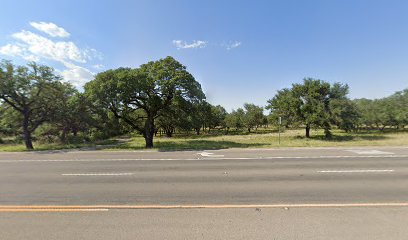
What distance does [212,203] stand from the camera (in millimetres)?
4992

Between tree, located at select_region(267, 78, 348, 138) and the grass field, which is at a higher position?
tree, located at select_region(267, 78, 348, 138)

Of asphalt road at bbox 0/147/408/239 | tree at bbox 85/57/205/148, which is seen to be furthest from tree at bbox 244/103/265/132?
asphalt road at bbox 0/147/408/239

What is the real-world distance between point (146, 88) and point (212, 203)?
1666cm

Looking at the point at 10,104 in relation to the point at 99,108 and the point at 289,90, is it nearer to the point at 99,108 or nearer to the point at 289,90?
the point at 99,108

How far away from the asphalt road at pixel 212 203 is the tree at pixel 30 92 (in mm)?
15316

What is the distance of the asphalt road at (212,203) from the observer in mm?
3684

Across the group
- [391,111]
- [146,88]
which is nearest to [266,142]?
[146,88]

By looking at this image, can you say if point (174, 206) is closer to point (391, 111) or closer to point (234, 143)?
point (234, 143)

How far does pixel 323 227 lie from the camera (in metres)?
3.73

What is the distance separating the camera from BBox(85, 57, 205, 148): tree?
18203 millimetres

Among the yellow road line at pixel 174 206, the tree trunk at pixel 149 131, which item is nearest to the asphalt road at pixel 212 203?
the yellow road line at pixel 174 206

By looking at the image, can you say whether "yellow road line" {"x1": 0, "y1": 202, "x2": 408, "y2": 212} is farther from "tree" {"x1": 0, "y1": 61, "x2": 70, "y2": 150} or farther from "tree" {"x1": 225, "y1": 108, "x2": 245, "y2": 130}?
"tree" {"x1": 225, "y1": 108, "x2": 245, "y2": 130}

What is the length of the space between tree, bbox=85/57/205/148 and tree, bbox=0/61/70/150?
478cm

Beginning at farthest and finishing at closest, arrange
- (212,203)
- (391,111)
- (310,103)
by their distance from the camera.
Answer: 1. (391,111)
2. (310,103)
3. (212,203)
